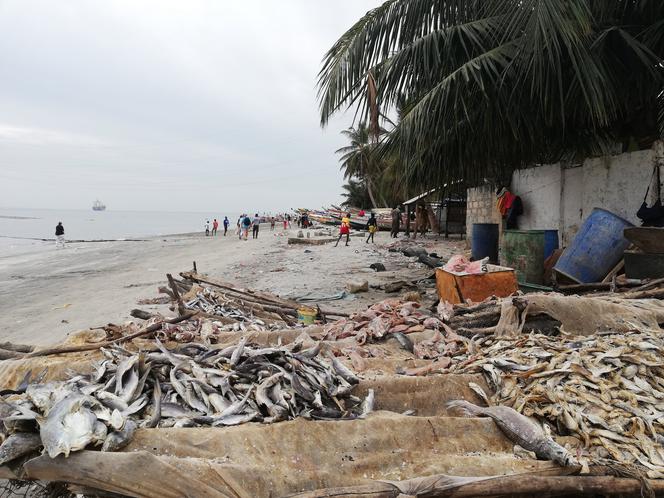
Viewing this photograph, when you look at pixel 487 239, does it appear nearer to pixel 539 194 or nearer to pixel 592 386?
pixel 539 194

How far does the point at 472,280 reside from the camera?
634cm

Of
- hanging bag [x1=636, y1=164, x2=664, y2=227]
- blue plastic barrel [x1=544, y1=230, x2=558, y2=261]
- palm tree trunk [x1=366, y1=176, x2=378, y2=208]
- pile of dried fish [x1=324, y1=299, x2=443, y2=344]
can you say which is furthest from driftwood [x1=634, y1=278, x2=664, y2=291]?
palm tree trunk [x1=366, y1=176, x2=378, y2=208]

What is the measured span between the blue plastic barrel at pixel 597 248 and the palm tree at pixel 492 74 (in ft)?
5.69

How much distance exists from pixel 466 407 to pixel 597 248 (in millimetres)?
5869

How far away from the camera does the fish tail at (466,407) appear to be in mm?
3075

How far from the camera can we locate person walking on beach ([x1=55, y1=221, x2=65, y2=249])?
30422 millimetres

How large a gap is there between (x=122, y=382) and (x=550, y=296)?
13.7ft

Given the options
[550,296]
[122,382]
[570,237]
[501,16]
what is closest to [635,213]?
[570,237]

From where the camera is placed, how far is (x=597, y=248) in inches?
304

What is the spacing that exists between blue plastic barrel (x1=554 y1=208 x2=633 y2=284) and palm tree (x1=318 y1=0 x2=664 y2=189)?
173 centimetres

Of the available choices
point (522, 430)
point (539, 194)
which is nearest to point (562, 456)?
point (522, 430)

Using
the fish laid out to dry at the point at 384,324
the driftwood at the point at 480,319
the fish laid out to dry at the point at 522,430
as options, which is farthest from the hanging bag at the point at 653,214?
the fish laid out to dry at the point at 522,430

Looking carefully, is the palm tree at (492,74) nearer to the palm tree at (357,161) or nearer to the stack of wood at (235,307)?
the stack of wood at (235,307)

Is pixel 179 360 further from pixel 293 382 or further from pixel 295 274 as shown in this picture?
pixel 295 274
